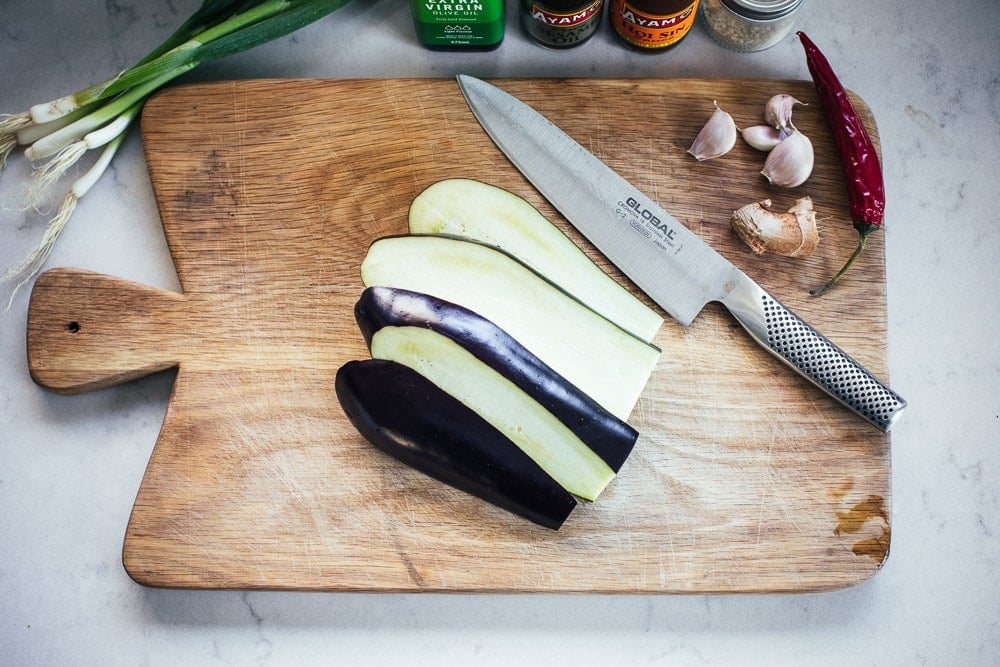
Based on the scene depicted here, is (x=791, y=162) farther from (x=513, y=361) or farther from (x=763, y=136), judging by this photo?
(x=513, y=361)

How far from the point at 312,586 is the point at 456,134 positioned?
1116 mm

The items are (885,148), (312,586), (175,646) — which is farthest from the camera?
(885,148)

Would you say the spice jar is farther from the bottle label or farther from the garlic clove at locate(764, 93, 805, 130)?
the garlic clove at locate(764, 93, 805, 130)

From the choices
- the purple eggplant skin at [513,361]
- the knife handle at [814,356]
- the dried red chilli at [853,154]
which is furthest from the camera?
the dried red chilli at [853,154]

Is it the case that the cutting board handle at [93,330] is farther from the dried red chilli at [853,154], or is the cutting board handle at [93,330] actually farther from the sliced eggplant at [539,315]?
the dried red chilli at [853,154]

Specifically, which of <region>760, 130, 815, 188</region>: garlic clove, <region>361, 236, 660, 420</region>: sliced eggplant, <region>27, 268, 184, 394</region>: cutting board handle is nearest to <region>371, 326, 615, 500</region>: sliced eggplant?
<region>361, 236, 660, 420</region>: sliced eggplant

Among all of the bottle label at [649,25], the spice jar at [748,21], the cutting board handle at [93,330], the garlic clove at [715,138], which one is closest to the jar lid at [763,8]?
the spice jar at [748,21]

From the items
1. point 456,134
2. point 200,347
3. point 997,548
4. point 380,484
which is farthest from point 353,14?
point 997,548

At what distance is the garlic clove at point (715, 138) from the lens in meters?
1.88

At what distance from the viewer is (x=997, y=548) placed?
1.90m

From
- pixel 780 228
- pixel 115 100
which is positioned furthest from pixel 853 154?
pixel 115 100

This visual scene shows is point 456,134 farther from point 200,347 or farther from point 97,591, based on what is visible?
point 97,591

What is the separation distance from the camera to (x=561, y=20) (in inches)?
75.9

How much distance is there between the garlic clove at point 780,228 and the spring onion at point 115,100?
1.13 metres
